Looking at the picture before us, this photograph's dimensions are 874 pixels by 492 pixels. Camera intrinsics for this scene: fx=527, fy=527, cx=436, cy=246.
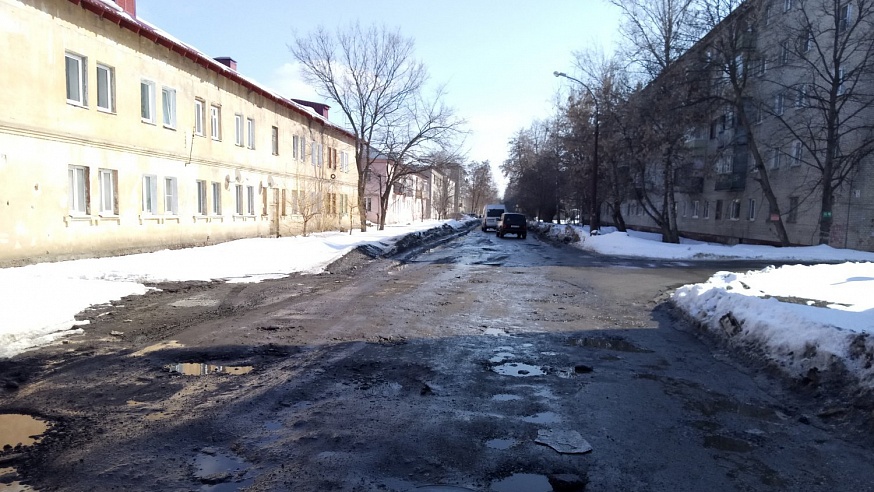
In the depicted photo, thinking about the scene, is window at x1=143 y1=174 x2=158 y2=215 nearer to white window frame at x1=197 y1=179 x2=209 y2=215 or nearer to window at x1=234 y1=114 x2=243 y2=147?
white window frame at x1=197 y1=179 x2=209 y2=215

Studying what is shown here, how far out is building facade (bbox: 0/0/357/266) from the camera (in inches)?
523

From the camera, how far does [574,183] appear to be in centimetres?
4016

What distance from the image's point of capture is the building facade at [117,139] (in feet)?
43.6

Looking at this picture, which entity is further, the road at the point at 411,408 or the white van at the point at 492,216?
the white van at the point at 492,216

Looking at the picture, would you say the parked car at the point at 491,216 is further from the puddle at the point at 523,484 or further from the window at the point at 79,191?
the puddle at the point at 523,484

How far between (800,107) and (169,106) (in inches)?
1088

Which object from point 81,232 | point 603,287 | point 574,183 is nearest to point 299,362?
point 603,287

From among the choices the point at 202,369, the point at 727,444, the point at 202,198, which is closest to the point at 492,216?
the point at 202,198

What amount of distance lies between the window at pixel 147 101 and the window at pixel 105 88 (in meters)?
1.30

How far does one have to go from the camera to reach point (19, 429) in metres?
4.15

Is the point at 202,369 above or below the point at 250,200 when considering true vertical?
below

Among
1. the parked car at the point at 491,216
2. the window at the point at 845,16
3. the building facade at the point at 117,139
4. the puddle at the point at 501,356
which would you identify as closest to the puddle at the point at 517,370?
the puddle at the point at 501,356

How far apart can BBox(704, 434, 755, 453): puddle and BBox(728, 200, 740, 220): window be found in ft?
110

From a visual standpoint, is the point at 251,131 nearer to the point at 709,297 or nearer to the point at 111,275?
the point at 111,275
